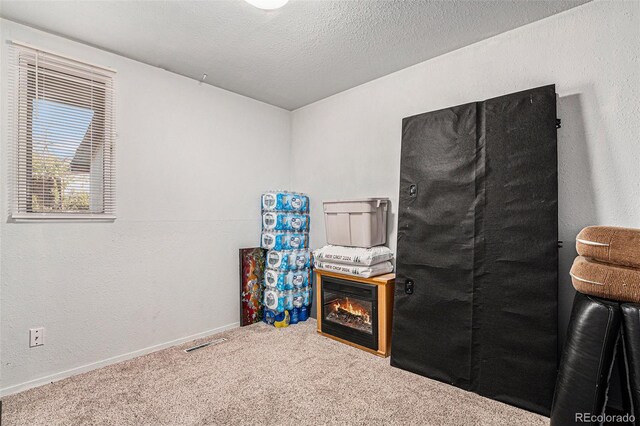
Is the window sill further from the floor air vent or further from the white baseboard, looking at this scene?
the floor air vent

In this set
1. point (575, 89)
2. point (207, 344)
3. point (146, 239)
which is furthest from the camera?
point (207, 344)

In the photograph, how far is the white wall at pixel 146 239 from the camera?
2.14m

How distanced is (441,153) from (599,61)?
3.47ft

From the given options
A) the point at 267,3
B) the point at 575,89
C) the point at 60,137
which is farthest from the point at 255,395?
the point at 575,89

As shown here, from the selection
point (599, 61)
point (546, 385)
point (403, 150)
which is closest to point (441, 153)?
point (403, 150)

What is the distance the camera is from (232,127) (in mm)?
3346

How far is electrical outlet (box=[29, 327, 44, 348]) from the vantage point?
2.13 meters

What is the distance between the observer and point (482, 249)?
6.79ft

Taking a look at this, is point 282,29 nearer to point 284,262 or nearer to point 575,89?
point 575,89

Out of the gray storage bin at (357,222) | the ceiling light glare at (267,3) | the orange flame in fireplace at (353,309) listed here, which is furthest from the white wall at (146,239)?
the ceiling light glare at (267,3)

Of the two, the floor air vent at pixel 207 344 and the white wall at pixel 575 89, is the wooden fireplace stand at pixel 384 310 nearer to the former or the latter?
the white wall at pixel 575 89

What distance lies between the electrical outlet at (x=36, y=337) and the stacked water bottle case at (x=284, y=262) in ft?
6.03

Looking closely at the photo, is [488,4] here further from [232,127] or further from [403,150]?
[232,127]

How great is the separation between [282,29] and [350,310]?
8.17 ft
